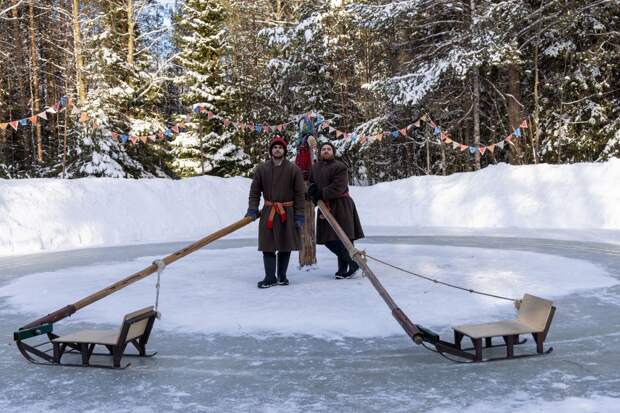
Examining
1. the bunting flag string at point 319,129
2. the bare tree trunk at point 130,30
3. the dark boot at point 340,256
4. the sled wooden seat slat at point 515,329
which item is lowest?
the sled wooden seat slat at point 515,329

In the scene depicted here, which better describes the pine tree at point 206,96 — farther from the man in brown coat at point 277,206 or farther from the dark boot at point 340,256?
→ the man in brown coat at point 277,206

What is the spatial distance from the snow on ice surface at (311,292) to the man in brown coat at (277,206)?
0.45 meters

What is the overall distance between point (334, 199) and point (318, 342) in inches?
123

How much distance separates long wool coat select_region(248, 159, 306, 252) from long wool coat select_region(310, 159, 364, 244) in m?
0.47

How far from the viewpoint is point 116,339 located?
13.1ft

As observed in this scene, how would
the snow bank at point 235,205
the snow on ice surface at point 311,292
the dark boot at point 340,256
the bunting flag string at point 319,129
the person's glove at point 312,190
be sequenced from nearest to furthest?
the snow on ice surface at point 311,292 → the person's glove at point 312,190 → the dark boot at point 340,256 → the snow bank at point 235,205 → the bunting flag string at point 319,129

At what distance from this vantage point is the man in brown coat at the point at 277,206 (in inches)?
265

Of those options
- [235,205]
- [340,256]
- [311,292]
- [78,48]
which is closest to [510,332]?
[311,292]

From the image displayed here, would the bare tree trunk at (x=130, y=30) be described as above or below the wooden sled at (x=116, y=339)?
above

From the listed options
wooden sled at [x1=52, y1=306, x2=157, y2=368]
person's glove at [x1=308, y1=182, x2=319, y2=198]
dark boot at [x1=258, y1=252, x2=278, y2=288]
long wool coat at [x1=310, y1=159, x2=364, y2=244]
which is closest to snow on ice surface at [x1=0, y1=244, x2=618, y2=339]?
dark boot at [x1=258, y1=252, x2=278, y2=288]

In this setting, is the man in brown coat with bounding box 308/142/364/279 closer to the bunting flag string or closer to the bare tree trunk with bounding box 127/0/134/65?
the bunting flag string

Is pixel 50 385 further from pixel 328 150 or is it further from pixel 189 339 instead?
pixel 328 150

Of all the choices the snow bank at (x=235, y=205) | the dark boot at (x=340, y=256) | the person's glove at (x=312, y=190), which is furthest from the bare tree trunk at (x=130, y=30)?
the dark boot at (x=340, y=256)

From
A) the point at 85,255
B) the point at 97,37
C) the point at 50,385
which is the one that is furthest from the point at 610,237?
the point at 97,37
